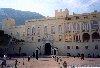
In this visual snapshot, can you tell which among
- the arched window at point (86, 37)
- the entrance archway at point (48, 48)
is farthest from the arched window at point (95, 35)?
the entrance archway at point (48, 48)

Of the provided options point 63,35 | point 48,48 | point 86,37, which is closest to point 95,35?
point 86,37

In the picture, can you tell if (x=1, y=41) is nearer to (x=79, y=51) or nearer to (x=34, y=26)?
(x=34, y=26)

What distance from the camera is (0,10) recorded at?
129 meters

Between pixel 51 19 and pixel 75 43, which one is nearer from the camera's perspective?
pixel 75 43

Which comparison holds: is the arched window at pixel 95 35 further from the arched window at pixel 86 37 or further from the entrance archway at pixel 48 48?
the entrance archway at pixel 48 48

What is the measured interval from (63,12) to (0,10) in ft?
222

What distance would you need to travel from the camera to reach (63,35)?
62.8 meters

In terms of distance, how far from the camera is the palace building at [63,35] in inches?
2302

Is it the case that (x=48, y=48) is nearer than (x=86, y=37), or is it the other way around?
(x=86, y=37)

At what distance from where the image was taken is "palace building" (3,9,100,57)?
58.5 m

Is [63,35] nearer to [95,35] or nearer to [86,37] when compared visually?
[86,37]

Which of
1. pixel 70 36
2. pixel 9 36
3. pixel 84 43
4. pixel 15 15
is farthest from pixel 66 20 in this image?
pixel 15 15

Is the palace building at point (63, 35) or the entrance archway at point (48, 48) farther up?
the palace building at point (63, 35)

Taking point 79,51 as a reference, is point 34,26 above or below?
above
